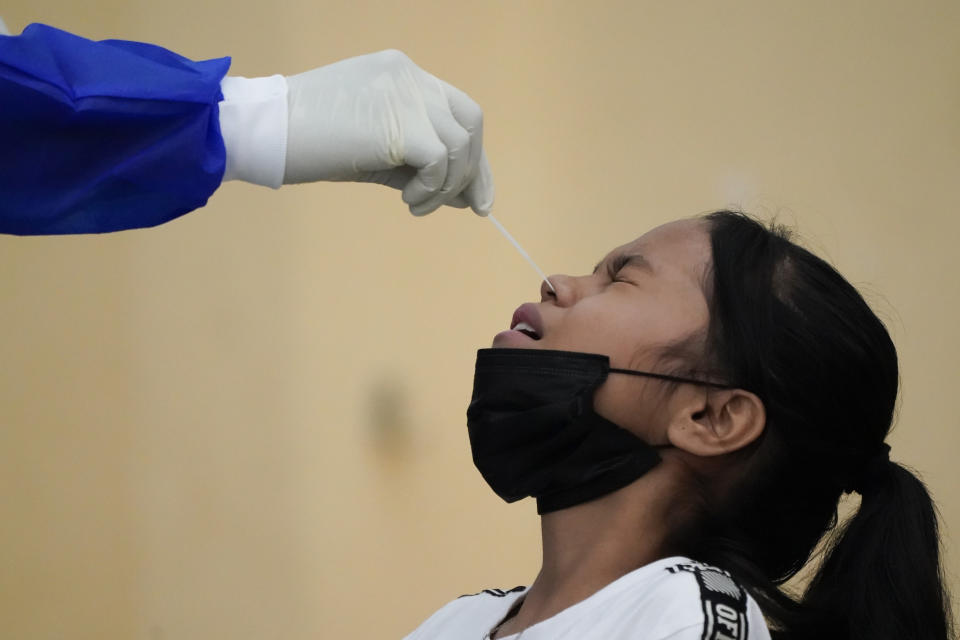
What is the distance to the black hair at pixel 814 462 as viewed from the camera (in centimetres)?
121

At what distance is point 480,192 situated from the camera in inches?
57.9

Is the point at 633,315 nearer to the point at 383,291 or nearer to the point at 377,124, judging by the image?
the point at 377,124

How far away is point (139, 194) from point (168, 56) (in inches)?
6.6

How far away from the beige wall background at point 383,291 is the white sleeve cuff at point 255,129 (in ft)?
2.87

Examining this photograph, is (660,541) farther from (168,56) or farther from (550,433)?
(168,56)

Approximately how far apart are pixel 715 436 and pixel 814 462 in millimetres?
136

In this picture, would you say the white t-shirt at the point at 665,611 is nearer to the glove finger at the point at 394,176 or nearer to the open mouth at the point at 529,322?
the open mouth at the point at 529,322

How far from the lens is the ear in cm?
121

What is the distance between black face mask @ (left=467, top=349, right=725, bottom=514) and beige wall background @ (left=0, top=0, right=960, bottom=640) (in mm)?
959

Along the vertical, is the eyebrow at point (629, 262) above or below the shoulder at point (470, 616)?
above

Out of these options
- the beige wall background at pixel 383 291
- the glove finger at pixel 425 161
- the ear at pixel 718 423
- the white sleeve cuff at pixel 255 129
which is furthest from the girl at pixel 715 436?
the beige wall background at pixel 383 291

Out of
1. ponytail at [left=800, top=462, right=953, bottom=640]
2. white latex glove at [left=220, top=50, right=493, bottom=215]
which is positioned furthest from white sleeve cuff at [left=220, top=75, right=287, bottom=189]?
ponytail at [left=800, top=462, right=953, bottom=640]

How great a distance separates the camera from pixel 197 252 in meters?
2.13

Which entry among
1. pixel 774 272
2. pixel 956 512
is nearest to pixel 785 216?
pixel 956 512
